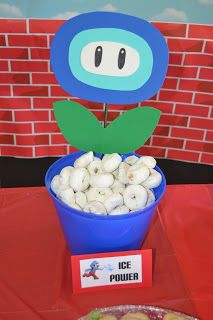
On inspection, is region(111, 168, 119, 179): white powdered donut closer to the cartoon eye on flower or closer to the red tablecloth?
the cartoon eye on flower

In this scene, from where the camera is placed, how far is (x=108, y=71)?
835mm

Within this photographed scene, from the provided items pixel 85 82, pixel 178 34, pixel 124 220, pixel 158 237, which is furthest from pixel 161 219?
pixel 178 34

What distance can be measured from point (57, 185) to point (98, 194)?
95 millimetres

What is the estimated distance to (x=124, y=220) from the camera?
70cm

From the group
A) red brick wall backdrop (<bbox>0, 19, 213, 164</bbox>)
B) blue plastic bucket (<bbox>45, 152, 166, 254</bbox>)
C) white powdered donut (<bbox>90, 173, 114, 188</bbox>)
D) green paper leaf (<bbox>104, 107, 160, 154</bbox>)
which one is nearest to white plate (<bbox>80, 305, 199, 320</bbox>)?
blue plastic bucket (<bbox>45, 152, 166, 254</bbox>)

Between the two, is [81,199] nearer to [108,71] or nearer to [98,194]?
[98,194]

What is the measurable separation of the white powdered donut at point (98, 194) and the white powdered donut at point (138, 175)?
0.17 ft

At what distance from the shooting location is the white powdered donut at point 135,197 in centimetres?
72

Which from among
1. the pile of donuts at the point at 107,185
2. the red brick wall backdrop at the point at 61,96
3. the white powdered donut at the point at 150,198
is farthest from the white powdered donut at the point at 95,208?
the red brick wall backdrop at the point at 61,96

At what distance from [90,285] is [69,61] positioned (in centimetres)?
51

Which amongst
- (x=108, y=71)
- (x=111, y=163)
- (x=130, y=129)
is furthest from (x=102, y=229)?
(x=108, y=71)

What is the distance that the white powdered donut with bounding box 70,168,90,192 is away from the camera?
29.3 inches

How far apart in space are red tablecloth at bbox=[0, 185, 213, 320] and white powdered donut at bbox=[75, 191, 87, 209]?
0.53ft

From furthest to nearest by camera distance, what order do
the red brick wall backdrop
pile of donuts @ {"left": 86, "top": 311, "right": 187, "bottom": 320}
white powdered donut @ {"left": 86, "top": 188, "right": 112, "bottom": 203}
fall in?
1. the red brick wall backdrop
2. white powdered donut @ {"left": 86, "top": 188, "right": 112, "bottom": 203}
3. pile of donuts @ {"left": 86, "top": 311, "right": 187, "bottom": 320}
